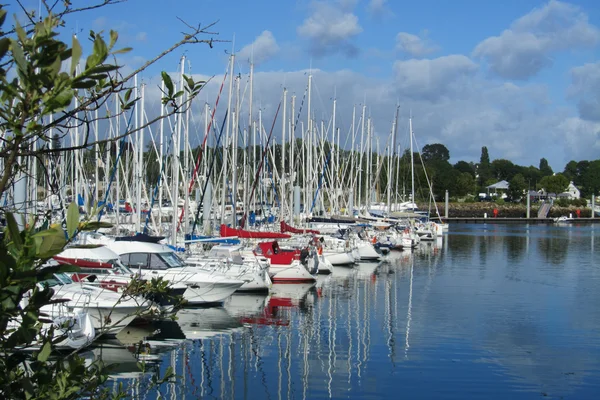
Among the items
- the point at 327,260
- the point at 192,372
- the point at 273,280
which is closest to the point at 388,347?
the point at 192,372

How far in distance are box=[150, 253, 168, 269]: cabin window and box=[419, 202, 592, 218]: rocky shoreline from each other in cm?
11950

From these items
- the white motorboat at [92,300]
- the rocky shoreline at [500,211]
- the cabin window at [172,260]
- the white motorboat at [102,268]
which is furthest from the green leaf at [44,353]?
the rocky shoreline at [500,211]

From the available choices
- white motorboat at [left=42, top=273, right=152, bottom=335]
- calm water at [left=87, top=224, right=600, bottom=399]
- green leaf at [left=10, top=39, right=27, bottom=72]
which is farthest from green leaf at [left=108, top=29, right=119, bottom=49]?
white motorboat at [left=42, top=273, right=152, bottom=335]

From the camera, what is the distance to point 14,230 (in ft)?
12.6

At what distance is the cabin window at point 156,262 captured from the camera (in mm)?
27703

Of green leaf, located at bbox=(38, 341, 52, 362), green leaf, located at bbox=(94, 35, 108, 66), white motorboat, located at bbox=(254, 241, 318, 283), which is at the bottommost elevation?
white motorboat, located at bbox=(254, 241, 318, 283)

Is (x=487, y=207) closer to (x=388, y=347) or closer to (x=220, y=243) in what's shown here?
(x=220, y=243)

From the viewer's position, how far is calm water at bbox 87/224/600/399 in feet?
58.4

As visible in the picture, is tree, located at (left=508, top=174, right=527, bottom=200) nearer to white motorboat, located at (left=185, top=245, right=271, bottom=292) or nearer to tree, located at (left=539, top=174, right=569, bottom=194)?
tree, located at (left=539, top=174, right=569, bottom=194)

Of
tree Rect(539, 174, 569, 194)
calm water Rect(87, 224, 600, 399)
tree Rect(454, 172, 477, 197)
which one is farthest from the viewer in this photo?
tree Rect(539, 174, 569, 194)

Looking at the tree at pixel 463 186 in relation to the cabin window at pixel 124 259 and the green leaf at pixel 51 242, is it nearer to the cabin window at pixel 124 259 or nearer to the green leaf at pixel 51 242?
the cabin window at pixel 124 259

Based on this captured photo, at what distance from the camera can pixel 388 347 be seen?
22.5 m

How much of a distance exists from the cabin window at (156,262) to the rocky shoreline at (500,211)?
11950 centimetres

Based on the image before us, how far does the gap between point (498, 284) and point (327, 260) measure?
1080 cm
